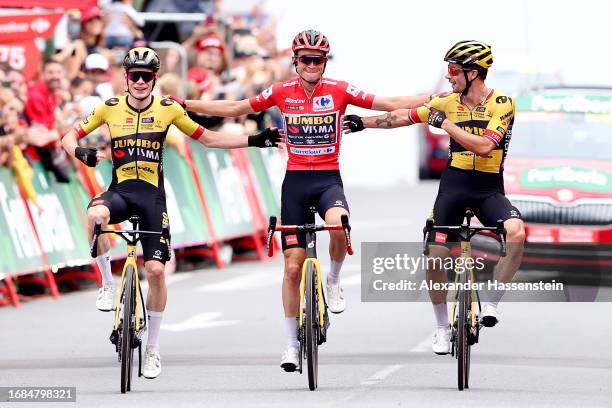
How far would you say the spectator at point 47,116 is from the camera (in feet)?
60.7

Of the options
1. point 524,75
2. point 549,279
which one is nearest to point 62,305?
point 549,279

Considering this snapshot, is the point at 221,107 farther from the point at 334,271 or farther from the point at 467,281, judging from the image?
the point at 467,281

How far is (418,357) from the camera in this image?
46.3 ft

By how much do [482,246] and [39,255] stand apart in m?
4.31

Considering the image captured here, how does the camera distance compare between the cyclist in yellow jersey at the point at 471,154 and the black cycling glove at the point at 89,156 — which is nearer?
the black cycling glove at the point at 89,156

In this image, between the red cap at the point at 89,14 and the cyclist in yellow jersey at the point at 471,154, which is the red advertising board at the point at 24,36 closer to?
the red cap at the point at 89,14

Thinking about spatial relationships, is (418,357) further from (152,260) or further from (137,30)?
(137,30)

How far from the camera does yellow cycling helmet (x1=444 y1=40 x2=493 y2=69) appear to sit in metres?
13.0

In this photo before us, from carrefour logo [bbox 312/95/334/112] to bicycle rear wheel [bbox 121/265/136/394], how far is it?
1.75 m

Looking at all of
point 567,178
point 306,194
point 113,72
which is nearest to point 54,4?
point 113,72

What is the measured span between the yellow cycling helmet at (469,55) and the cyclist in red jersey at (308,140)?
723 millimetres

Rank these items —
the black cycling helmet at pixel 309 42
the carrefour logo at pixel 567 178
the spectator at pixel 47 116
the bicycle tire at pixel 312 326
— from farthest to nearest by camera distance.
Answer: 1. the spectator at pixel 47 116
2. the carrefour logo at pixel 567 178
3. the black cycling helmet at pixel 309 42
4. the bicycle tire at pixel 312 326

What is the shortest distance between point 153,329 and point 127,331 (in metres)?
0.57

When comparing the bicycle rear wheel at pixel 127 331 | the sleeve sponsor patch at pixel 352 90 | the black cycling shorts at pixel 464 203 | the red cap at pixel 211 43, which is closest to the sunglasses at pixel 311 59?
the sleeve sponsor patch at pixel 352 90
